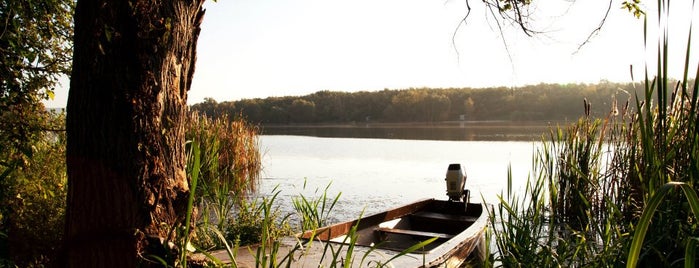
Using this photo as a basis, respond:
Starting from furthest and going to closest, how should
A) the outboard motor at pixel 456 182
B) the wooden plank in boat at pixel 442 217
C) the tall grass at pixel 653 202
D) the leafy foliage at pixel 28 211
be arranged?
1. the outboard motor at pixel 456 182
2. the wooden plank in boat at pixel 442 217
3. the leafy foliage at pixel 28 211
4. the tall grass at pixel 653 202

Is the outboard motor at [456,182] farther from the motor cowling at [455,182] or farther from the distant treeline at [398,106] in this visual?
the distant treeline at [398,106]

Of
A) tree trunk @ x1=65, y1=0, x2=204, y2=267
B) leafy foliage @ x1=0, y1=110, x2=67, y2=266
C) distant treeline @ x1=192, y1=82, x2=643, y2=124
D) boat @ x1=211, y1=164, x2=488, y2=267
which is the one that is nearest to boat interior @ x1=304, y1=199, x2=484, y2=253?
boat @ x1=211, y1=164, x2=488, y2=267

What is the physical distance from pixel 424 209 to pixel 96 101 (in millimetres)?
4302

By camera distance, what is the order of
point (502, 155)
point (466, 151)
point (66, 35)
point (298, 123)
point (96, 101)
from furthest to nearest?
point (298, 123), point (466, 151), point (502, 155), point (66, 35), point (96, 101)

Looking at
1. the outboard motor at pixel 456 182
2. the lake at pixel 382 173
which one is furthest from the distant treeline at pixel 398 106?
the outboard motor at pixel 456 182

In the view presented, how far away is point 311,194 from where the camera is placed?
9.69 meters

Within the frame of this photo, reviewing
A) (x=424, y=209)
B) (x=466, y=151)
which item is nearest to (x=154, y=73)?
(x=424, y=209)

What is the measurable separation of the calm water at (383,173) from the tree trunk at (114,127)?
14.9ft

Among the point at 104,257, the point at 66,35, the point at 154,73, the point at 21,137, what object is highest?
the point at 66,35

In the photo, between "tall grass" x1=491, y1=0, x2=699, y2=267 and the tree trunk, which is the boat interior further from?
the tree trunk

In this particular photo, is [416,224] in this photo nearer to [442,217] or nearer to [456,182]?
[442,217]

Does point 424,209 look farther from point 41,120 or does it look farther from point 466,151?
point 466,151

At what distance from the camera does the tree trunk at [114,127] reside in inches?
90.7

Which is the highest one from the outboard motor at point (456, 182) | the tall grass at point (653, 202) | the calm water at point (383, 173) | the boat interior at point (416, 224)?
the tall grass at point (653, 202)
